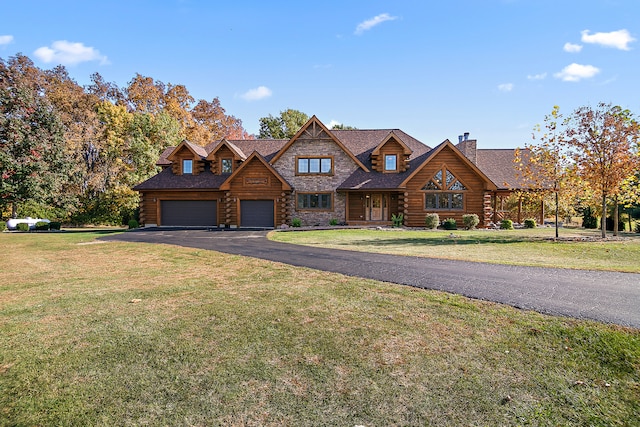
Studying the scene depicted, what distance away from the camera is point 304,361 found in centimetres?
414

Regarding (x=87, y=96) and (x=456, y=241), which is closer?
(x=456, y=241)

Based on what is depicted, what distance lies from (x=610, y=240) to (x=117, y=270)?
67.4 feet

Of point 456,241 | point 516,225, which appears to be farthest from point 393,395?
point 516,225

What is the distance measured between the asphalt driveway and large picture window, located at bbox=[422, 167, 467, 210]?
Result: 1536cm

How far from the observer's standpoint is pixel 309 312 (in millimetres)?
5793

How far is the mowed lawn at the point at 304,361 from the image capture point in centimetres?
323

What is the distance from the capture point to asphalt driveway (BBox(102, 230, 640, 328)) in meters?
6.03

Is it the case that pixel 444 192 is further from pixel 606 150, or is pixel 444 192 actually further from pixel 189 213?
pixel 189 213

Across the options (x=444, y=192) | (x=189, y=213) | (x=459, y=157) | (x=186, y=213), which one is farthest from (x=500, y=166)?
(x=186, y=213)

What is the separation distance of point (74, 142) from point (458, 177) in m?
37.3

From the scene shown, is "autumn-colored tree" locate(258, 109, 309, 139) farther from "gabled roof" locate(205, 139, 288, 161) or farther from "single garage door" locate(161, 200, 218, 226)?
"single garage door" locate(161, 200, 218, 226)

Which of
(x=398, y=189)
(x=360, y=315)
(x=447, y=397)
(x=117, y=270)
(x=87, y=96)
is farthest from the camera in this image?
(x=87, y=96)

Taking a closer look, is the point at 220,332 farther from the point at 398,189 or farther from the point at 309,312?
the point at 398,189

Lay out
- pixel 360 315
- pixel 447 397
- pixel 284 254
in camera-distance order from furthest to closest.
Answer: pixel 284 254 → pixel 360 315 → pixel 447 397
